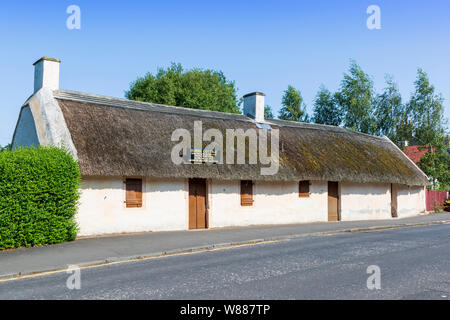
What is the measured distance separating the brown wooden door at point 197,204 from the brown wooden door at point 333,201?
25.9 ft

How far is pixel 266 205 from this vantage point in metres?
19.2

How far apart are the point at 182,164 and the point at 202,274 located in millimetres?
8607

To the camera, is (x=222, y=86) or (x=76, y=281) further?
(x=222, y=86)

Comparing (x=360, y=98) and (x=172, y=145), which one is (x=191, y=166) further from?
(x=360, y=98)

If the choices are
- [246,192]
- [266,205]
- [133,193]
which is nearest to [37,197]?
[133,193]

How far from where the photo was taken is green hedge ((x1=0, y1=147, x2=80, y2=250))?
1166 cm

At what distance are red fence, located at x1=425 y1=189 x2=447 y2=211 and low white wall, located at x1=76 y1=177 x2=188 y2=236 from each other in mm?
22321

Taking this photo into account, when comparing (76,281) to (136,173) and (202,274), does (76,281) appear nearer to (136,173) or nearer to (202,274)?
(202,274)

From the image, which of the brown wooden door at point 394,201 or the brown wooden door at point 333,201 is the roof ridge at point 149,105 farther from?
the brown wooden door at point 394,201

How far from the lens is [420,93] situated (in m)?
39.6

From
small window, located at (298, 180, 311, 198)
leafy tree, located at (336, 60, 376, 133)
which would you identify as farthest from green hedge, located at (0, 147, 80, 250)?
leafy tree, located at (336, 60, 376, 133)

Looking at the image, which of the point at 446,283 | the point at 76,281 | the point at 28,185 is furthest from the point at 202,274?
the point at 28,185

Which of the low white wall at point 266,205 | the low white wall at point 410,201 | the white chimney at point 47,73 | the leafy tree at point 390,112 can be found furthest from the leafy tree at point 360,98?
the white chimney at point 47,73

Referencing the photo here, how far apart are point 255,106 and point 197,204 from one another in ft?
27.5
